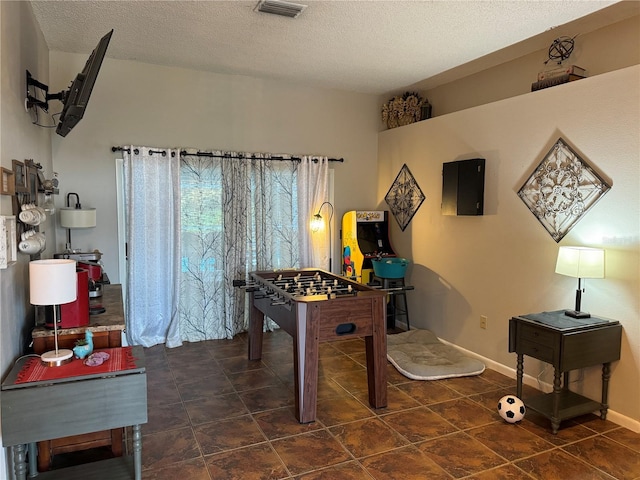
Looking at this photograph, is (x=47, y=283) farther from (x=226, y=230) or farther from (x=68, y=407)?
(x=226, y=230)

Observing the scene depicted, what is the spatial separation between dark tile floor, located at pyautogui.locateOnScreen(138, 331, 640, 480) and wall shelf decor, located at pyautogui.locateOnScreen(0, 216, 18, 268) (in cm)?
142

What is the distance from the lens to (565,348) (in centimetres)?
296

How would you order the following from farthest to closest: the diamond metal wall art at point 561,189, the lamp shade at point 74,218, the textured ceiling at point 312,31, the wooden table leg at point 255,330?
1. the wooden table leg at point 255,330
2. the lamp shade at point 74,218
3. the diamond metal wall art at point 561,189
4. the textured ceiling at point 312,31

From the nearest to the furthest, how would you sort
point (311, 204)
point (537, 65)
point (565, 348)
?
point (565, 348) → point (537, 65) → point (311, 204)

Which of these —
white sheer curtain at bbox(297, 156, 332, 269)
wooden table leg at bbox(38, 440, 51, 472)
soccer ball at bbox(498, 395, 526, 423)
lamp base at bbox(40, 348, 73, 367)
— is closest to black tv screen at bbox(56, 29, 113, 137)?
lamp base at bbox(40, 348, 73, 367)

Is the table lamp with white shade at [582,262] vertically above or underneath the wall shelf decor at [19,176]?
underneath

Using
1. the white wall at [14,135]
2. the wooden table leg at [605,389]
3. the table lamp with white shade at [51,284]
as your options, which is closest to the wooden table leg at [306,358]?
the table lamp with white shade at [51,284]

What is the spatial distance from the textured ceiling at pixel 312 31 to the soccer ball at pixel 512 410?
2.80m

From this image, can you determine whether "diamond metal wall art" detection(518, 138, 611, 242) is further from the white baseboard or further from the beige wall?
the white baseboard

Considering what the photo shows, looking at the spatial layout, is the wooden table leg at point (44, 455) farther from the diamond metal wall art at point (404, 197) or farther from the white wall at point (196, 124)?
the diamond metal wall art at point (404, 197)

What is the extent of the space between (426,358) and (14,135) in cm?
376

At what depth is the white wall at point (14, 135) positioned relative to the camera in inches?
84.6

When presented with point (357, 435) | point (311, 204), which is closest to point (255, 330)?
point (357, 435)

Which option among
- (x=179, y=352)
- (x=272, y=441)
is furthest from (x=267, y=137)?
(x=272, y=441)
